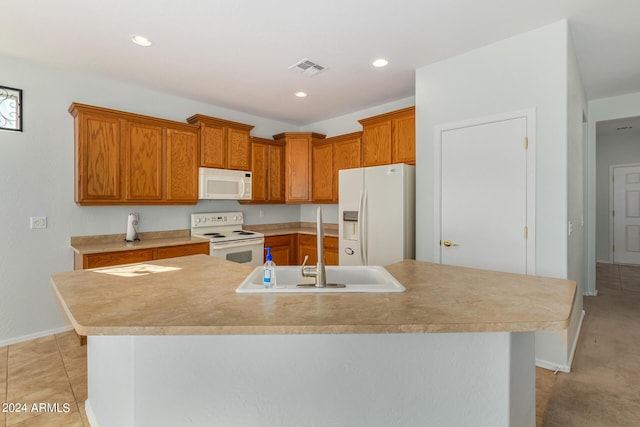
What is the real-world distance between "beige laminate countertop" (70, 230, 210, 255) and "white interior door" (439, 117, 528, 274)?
2673 mm

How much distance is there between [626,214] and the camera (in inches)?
247

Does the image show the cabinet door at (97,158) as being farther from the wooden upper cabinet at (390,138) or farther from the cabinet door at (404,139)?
the cabinet door at (404,139)

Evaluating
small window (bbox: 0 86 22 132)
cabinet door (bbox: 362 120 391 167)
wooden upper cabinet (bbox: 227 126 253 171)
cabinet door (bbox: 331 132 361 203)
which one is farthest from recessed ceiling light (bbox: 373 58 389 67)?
small window (bbox: 0 86 22 132)

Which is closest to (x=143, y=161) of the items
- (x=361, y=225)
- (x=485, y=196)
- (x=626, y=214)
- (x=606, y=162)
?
(x=361, y=225)

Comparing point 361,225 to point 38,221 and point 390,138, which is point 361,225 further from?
point 38,221

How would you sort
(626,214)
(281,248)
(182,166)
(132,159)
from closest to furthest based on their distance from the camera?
(132,159)
(182,166)
(281,248)
(626,214)

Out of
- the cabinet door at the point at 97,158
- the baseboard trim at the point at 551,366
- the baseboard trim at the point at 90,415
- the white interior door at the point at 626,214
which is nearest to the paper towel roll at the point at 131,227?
the cabinet door at the point at 97,158

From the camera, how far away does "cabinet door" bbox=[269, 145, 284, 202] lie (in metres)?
4.76

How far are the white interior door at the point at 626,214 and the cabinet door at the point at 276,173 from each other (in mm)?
6667

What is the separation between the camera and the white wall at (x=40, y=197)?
2.95 m

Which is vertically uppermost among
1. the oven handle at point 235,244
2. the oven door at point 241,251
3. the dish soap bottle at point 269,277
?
the dish soap bottle at point 269,277

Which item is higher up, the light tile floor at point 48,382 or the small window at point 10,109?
the small window at point 10,109

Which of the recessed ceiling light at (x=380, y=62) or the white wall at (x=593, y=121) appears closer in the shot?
the recessed ceiling light at (x=380, y=62)

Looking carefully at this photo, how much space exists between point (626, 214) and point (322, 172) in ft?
20.6
